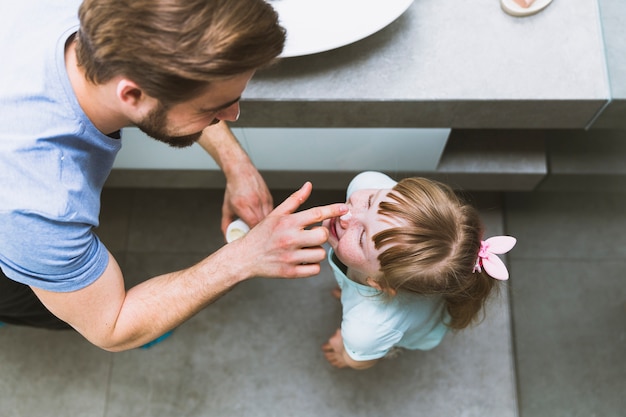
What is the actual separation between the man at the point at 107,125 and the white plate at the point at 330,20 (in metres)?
0.19

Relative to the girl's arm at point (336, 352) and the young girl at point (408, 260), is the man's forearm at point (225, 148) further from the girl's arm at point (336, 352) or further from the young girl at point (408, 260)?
the girl's arm at point (336, 352)

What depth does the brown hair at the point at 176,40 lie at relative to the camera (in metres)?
0.73

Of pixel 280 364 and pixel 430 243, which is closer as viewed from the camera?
pixel 430 243

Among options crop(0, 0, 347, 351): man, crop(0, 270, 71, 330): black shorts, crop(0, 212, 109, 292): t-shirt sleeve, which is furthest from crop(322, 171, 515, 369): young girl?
crop(0, 270, 71, 330): black shorts

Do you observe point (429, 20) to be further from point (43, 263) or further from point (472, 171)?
point (43, 263)

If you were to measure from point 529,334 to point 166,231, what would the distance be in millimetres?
1097

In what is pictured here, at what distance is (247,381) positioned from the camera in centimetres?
159

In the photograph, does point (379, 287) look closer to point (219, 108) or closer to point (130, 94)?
point (219, 108)

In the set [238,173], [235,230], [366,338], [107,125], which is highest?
[107,125]

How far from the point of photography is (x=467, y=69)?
105cm

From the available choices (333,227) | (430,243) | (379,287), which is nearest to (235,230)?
(333,227)

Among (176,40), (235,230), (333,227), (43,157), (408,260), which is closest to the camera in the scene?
(176,40)

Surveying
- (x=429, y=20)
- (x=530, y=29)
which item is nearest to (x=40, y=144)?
(x=429, y=20)

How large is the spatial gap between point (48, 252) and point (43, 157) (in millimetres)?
142
